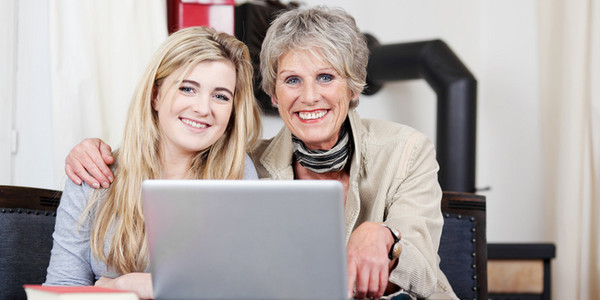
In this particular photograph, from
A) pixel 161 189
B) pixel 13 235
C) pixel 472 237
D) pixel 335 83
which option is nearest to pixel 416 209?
pixel 472 237

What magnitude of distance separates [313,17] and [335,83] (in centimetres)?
18

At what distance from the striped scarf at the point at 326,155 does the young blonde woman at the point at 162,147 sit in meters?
0.16

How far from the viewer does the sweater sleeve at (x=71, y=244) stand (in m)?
1.49

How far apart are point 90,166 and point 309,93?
21.7 inches

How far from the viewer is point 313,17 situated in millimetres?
1700

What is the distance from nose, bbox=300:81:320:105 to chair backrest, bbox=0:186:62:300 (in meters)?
0.67

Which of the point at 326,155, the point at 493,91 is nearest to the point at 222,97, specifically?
the point at 326,155

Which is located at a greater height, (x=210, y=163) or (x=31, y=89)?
(x=31, y=89)

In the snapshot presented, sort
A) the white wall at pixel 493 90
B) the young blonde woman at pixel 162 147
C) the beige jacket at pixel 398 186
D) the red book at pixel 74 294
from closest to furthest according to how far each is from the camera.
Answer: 1. the red book at pixel 74 294
2. the beige jacket at pixel 398 186
3. the young blonde woman at pixel 162 147
4. the white wall at pixel 493 90

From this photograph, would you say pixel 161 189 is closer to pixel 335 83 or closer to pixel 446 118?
pixel 335 83

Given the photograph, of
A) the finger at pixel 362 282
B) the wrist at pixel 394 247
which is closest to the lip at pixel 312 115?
the wrist at pixel 394 247

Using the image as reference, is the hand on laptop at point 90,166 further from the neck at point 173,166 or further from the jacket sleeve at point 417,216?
the jacket sleeve at point 417,216

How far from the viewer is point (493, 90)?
3.51 m

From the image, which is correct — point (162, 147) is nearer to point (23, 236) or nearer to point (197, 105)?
point (197, 105)
